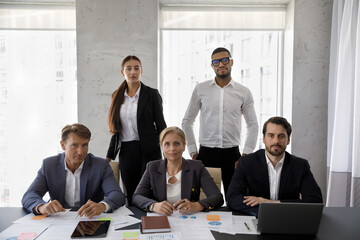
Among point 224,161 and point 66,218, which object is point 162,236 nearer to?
point 66,218

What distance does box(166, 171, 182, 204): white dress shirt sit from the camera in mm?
1974

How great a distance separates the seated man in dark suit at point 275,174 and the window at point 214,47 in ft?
6.13

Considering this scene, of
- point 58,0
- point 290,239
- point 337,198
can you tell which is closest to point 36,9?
point 58,0

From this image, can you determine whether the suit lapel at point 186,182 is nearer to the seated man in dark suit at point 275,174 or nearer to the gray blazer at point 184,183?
the gray blazer at point 184,183

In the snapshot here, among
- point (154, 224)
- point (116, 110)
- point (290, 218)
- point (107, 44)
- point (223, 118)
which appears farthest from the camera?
point (107, 44)

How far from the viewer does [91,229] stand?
140 centimetres

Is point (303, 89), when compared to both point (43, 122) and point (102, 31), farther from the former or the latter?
point (43, 122)

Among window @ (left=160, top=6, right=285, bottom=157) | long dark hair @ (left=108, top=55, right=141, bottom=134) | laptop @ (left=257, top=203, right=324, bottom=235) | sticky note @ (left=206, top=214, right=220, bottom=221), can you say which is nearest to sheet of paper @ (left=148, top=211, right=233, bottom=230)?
sticky note @ (left=206, top=214, right=220, bottom=221)

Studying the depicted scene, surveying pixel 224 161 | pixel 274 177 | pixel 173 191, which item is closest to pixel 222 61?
pixel 224 161

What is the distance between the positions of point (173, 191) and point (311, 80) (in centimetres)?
246

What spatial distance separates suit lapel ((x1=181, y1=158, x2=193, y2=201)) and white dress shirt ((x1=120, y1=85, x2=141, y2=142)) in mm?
730

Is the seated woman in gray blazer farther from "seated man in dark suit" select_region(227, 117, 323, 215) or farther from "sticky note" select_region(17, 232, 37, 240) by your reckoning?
"sticky note" select_region(17, 232, 37, 240)

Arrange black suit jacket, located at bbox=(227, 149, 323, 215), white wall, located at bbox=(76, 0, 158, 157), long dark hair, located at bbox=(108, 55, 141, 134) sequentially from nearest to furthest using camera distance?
black suit jacket, located at bbox=(227, 149, 323, 215), long dark hair, located at bbox=(108, 55, 141, 134), white wall, located at bbox=(76, 0, 158, 157)

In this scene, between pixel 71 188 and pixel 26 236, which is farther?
pixel 71 188
